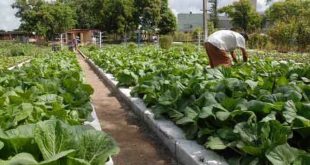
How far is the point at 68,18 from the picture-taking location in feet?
162

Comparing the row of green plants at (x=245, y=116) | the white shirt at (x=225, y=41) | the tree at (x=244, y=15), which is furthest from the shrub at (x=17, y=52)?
the tree at (x=244, y=15)

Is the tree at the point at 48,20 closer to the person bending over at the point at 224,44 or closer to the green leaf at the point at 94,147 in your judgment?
the person bending over at the point at 224,44

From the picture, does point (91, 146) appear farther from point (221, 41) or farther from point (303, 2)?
point (303, 2)

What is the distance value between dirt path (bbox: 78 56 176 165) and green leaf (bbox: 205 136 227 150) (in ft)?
2.16

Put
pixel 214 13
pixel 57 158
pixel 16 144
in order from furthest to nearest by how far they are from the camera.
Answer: pixel 214 13 → pixel 16 144 → pixel 57 158

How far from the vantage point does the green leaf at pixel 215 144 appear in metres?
3.65

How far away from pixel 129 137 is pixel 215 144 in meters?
1.95

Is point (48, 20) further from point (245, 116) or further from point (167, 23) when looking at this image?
point (245, 116)

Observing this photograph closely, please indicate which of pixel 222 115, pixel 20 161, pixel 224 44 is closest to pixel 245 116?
pixel 222 115

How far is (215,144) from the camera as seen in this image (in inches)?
146

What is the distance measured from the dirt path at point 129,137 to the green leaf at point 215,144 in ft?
2.16

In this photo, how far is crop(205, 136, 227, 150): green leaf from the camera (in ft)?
12.0

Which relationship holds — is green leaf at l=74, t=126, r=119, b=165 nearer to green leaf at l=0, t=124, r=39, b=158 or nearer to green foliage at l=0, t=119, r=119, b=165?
green foliage at l=0, t=119, r=119, b=165

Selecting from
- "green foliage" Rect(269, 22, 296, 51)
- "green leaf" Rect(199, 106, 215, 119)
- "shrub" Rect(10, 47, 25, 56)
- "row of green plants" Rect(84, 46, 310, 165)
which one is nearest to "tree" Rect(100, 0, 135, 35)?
"shrub" Rect(10, 47, 25, 56)
